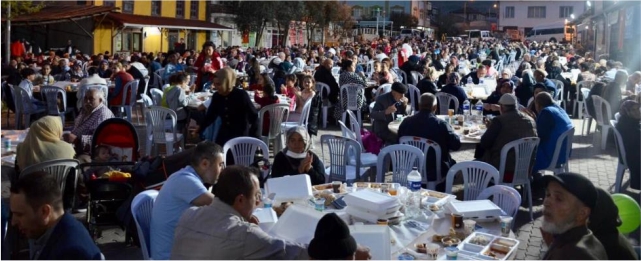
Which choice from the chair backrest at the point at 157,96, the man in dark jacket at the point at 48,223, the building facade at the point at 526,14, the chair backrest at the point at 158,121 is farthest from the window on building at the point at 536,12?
the man in dark jacket at the point at 48,223

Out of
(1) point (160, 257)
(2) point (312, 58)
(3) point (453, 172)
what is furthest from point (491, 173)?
(2) point (312, 58)

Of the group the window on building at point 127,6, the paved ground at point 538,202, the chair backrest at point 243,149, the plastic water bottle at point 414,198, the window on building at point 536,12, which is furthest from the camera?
the window on building at point 536,12

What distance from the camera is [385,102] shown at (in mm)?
8906

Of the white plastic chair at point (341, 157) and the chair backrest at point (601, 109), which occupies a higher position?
the chair backrest at point (601, 109)

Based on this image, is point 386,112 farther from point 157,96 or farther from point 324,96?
point 324,96

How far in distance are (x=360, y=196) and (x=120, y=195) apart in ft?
8.71

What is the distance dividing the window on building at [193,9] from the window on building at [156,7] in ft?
10.2

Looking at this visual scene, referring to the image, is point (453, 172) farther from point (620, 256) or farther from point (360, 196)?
point (620, 256)

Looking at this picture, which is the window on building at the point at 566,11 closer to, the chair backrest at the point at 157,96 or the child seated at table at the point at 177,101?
the chair backrest at the point at 157,96

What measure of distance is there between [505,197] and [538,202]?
293 centimetres

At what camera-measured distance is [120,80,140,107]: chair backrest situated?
484 inches

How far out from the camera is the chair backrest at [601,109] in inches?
420

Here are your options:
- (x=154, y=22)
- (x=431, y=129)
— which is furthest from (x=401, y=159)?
(x=154, y=22)

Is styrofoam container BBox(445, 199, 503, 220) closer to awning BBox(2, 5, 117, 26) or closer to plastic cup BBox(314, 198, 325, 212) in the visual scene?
plastic cup BBox(314, 198, 325, 212)
